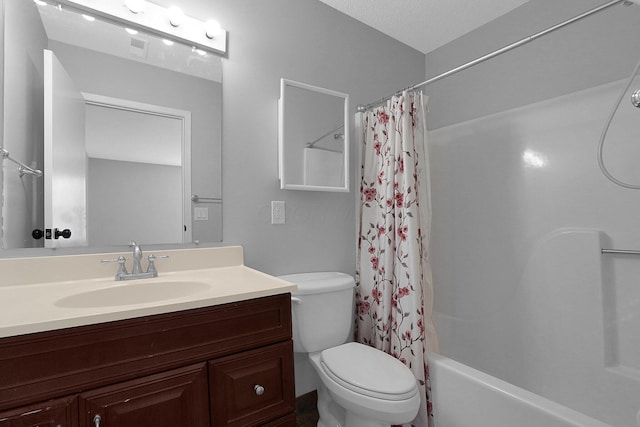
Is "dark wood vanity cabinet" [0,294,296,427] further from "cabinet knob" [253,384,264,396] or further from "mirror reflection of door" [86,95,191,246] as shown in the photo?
"mirror reflection of door" [86,95,191,246]

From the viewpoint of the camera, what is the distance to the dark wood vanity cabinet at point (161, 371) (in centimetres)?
69

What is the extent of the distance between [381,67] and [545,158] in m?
1.20

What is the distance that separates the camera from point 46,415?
27.2 inches

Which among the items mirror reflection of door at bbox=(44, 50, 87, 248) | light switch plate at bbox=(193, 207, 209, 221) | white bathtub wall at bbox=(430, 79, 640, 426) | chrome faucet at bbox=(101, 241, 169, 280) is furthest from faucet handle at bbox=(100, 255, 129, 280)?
white bathtub wall at bbox=(430, 79, 640, 426)

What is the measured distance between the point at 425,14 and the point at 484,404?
2.22 metres

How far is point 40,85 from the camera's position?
3.59ft

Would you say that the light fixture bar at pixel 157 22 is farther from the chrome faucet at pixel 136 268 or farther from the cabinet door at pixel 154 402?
the cabinet door at pixel 154 402

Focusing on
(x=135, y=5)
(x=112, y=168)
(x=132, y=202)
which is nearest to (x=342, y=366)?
(x=132, y=202)

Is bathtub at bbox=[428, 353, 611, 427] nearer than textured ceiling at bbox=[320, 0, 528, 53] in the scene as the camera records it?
Yes

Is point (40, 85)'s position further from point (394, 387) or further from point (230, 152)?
point (394, 387)

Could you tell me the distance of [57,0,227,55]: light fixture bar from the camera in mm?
1223

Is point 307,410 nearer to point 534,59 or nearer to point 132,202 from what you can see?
point 132,202

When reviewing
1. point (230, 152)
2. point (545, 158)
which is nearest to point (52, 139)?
point (230, 152)

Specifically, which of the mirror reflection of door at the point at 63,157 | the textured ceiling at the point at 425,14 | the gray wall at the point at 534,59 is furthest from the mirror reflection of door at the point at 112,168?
the gray wall at the point at 534,59
